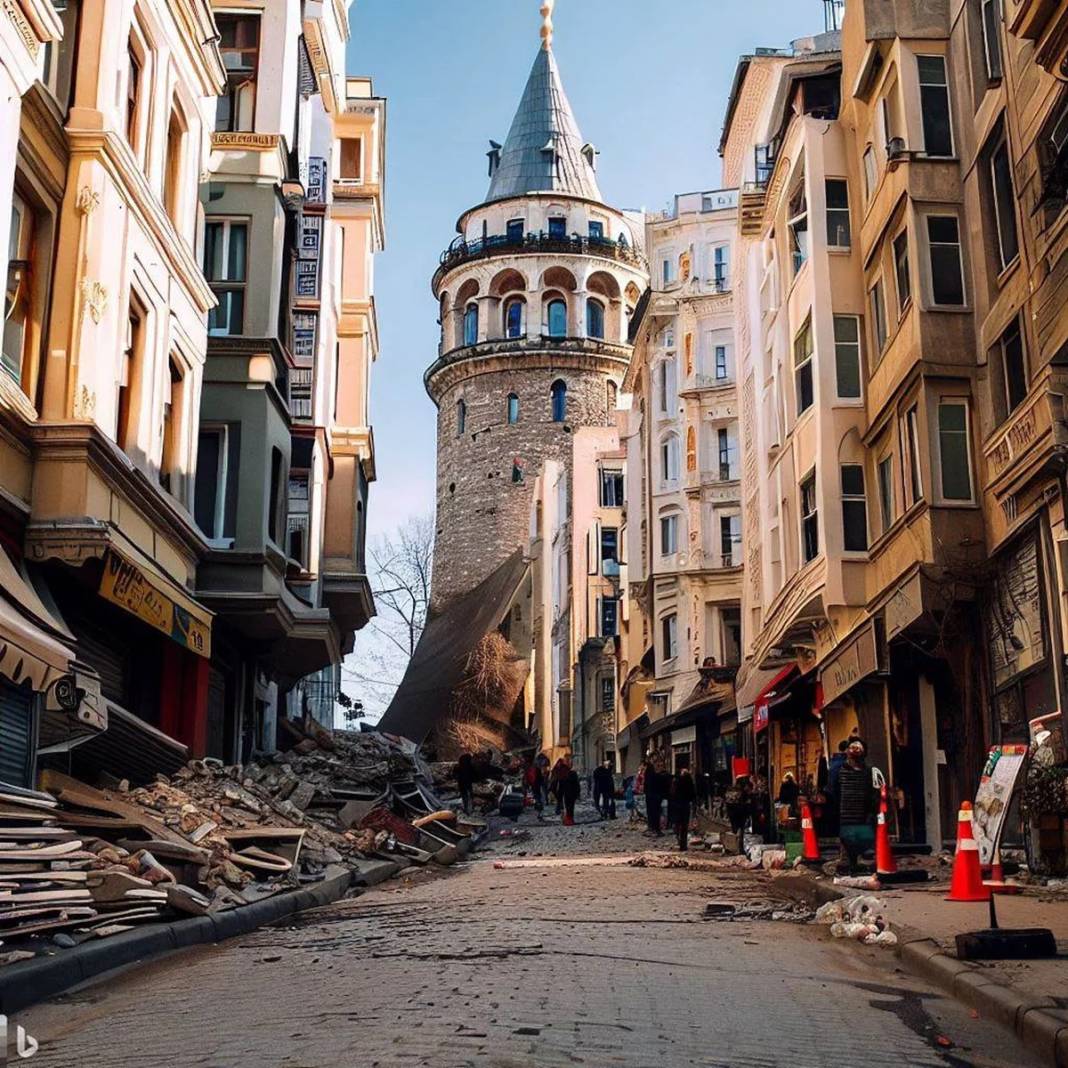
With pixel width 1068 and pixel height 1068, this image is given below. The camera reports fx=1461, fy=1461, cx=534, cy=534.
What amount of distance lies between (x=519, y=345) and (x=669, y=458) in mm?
35005

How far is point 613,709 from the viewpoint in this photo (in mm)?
60469

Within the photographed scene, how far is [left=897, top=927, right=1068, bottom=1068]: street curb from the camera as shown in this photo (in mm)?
6266

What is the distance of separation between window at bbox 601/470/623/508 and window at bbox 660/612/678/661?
18.0m

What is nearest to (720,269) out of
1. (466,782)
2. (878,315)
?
(466,782)

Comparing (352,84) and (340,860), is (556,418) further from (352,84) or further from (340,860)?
(340,860)

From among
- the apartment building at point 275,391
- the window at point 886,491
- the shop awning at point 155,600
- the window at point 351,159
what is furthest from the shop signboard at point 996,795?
the window at point 351,159

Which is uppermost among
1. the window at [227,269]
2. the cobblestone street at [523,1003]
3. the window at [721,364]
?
the window at [721,364]

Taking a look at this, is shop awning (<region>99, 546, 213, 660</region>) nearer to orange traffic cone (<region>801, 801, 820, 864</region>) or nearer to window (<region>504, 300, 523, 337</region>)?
orange traffic cone (<region>801, 801, 820, 864</region>)

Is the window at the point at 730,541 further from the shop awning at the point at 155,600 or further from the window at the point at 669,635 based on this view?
the shop awning at the point at 155,600

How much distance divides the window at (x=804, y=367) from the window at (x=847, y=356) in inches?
34.6

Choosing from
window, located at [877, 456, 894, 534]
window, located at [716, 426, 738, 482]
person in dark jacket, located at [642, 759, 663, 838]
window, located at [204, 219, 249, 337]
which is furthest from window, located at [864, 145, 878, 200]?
window, located at [716, 426, 738, 482]

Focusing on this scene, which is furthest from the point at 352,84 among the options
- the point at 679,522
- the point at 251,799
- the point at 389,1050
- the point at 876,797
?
the point at 389,1050

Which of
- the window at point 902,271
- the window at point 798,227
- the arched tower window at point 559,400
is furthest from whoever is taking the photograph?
the arched tower window at point 559,400

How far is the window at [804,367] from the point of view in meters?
25.2
